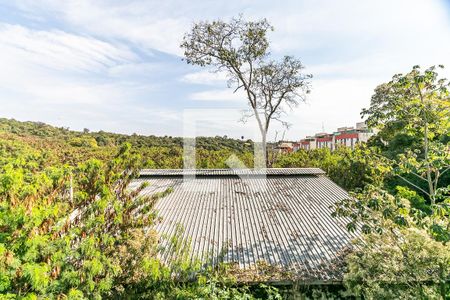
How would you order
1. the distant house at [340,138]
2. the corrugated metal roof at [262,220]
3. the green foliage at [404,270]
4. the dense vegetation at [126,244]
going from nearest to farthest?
the dense vegetation at [126,244]
the green foliage at [404,270]
the corrugated metal roof at [262,220]
the distant house at [340,138]

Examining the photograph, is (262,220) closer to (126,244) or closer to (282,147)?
(126,244)

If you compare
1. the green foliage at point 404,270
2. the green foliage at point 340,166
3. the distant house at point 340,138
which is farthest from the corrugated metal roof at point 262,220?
the distant house at point 340,138

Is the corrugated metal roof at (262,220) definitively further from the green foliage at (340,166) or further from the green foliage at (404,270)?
the green foliage at (340,166)

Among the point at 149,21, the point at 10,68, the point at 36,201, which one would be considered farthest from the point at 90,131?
the point at 36,201

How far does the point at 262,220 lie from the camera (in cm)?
696

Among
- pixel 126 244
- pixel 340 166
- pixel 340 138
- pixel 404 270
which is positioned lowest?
pixel 404 270

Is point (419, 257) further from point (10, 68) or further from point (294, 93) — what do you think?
point (10, 68)

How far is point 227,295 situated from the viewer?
445 cm

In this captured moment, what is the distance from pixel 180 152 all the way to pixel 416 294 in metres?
17.2

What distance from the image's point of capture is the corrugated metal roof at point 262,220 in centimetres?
525

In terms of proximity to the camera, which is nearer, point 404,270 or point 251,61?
point 404,270

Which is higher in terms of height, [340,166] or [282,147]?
[282,147]

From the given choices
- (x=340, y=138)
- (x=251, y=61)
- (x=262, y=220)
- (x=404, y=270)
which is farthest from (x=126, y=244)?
(x=340, y=138)

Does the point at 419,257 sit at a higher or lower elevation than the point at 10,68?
lower
